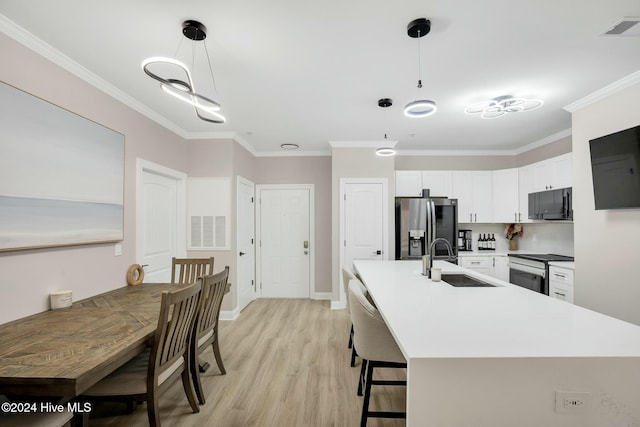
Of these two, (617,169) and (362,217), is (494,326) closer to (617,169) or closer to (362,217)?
(617,169)

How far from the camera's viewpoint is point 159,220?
12.0 feet

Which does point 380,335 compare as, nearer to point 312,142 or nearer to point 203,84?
point 203,84

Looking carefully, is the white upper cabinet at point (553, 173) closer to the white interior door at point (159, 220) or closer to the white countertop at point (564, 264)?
the white countertop at point (564, 264)

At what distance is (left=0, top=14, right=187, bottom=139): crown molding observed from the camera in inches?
74.8

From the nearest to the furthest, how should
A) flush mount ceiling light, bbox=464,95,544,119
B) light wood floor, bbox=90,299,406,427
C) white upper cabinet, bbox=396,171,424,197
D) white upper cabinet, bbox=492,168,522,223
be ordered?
light wood floor, bbox=90,299,406,427, flush mount ceiling light, bbox=464,95,544,119, white upper cabinet, bbox=492,168,522,223, white upper cabinet, bbox=396,171,424,197

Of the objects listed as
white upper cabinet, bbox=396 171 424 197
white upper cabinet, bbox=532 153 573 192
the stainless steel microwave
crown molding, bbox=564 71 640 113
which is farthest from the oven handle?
crown molding, bbox=564 71 640 113

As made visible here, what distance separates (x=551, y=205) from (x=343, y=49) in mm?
3600

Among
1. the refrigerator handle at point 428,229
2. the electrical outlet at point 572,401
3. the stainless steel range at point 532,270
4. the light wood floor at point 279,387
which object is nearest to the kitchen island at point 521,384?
the electrical outlet at point 572,401

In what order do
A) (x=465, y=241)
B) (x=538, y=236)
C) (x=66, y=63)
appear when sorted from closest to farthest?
(x=66, y=63) → (x=538, y=236) → (x=465, y=241)

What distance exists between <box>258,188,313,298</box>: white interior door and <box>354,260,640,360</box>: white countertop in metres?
3.29

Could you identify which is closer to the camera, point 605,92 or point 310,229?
point 605,92

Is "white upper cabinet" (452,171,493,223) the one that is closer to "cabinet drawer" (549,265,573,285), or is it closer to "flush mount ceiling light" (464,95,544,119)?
"cabinet drawer" (549,265,573,285)

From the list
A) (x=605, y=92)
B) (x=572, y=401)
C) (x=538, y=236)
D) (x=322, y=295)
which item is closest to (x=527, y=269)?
(x=538, y=236)

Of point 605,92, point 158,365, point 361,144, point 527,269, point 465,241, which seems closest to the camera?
point 158,365
